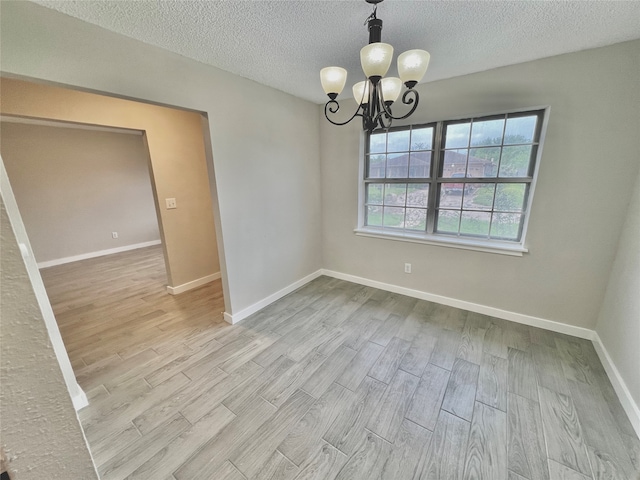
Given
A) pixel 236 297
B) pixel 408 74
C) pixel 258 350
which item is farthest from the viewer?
pixel 236 297

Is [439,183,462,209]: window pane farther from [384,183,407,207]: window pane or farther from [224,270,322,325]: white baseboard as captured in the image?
[224,270,322,325]: white baseboard

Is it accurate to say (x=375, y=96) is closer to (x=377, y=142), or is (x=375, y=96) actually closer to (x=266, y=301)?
(x=377, y=142)

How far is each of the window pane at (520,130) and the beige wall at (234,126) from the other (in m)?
2.06

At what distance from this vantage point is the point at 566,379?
1791 mm

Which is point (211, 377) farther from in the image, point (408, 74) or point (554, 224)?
point (554, 224)

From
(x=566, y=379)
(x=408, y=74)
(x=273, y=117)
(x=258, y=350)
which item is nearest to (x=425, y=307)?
(x=566, y=379)

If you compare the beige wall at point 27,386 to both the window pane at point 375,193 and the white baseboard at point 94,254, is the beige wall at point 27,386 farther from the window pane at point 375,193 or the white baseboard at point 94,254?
the white baseboard at point 94,254

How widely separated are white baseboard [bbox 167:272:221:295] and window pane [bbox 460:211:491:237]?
336 cm

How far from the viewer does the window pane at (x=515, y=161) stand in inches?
88.8

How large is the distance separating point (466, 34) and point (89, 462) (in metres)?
2.63

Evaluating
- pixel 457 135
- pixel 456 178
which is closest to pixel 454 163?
pixel 456 178

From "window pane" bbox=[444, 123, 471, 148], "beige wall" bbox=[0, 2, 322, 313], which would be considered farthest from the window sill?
"window pane" bbox=[444, 123, 471, 148]

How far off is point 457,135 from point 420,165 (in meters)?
0.44

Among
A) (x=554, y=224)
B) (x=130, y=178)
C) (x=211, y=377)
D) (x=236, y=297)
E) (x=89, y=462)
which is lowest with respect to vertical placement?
(x=211, y=377)
